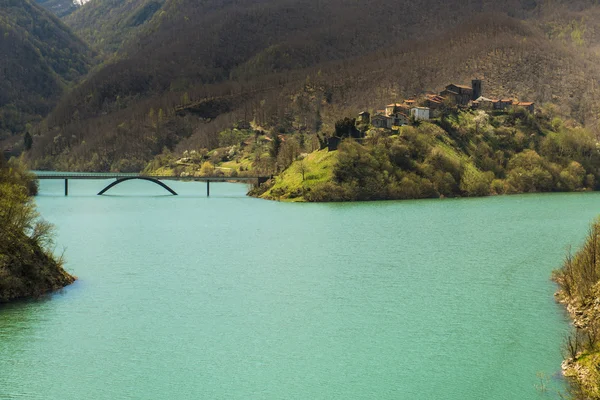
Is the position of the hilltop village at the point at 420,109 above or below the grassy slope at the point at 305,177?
above

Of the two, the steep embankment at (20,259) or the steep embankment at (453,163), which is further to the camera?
the steep embankment at (453,163)

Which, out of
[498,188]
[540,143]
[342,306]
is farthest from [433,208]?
[342,306]

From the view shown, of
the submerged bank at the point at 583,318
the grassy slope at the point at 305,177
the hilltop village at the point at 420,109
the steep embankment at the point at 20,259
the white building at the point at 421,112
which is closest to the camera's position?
the submerged bank at the point at 583,318

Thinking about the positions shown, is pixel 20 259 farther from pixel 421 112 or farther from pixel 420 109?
pixel 420 109

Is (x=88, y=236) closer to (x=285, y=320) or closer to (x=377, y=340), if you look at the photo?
(x=285, y=320)

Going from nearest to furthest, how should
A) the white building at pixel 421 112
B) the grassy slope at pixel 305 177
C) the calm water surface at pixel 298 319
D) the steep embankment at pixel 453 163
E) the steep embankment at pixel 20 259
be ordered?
the calm water surface at pixel 298 319 → the steep embankment at pixel 20 259 → the grassy slope at pixel 305 177 → the steep embankment at pixel 453 163 → the white building at pixel 421 112

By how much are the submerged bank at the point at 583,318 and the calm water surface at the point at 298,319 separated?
3.41 ft

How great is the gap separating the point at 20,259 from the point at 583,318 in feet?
128

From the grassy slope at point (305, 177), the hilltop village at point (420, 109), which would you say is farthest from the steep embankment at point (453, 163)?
the hilltop village at point (420, 109)

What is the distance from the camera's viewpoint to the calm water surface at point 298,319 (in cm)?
3575

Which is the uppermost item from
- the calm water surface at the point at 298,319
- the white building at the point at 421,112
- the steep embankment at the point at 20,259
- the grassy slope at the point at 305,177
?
the white building at the point at 421,112

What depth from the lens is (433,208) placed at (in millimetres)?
125562

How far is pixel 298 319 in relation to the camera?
4797cm

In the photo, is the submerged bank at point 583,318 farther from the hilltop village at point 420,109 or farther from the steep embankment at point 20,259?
the hilltop village at point 420,109
